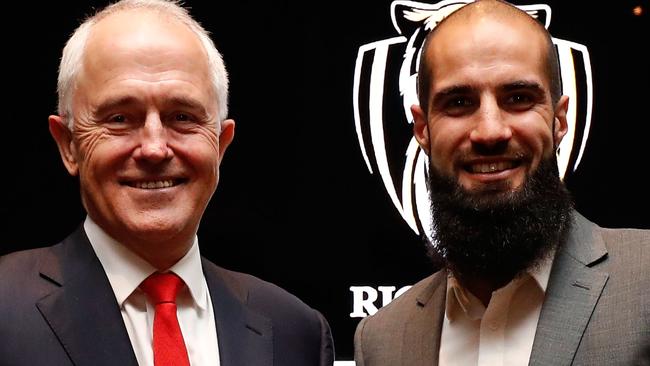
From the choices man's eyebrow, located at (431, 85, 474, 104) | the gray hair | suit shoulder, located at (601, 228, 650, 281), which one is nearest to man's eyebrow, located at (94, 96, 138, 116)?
the gray hair

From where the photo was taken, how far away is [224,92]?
8.64ft

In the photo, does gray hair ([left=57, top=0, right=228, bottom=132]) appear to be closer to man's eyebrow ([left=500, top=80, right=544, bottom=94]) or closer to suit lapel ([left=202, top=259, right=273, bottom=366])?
suit lapel ([left=202, top=259, right=273, bottom=366])

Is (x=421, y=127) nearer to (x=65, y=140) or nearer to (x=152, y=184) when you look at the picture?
(x=152, y=184)

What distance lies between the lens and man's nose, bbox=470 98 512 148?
8.19 feet

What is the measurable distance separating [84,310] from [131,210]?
27cm

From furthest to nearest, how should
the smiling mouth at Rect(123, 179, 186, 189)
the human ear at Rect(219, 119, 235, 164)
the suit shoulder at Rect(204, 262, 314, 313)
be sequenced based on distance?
the suit shoulder at Rect(204, 262, 314, 313), the human ear at Rect(219, 119, 235, 164), the smiling mouth at Rect(123, 179, 186, 189)

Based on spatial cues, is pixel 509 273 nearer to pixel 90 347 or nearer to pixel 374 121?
pixel 90 347

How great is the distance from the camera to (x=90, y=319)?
2406 millimetres

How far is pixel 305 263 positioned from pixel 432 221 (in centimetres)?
179

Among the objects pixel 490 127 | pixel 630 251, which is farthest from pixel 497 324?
pixel 490 127

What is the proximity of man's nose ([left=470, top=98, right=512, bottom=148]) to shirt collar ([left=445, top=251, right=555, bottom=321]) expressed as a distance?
360 millimetres

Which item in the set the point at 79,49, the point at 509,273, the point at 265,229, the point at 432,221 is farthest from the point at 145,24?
the point at 265,229

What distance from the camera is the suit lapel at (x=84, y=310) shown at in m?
2.36

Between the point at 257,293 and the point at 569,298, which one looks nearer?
the point at 569,298
